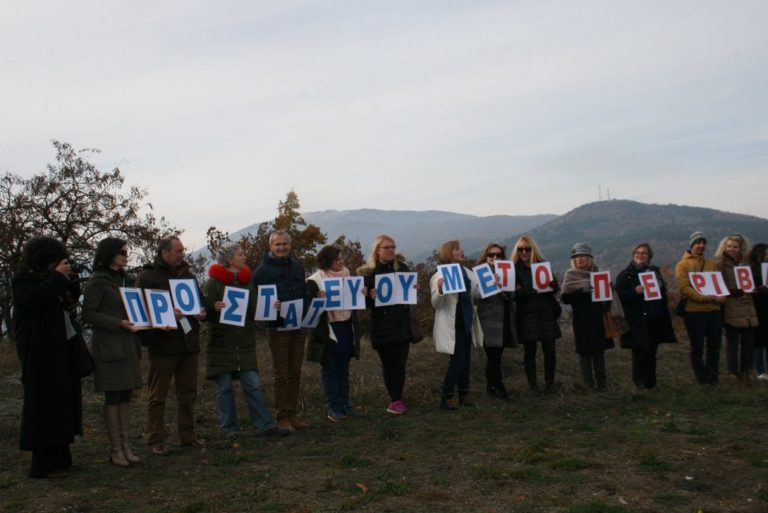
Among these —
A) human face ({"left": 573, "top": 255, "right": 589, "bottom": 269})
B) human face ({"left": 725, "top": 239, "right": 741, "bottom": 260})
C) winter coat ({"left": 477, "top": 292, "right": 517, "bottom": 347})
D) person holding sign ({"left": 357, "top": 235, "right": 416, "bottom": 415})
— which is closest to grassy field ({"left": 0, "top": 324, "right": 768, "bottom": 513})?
person holding sign ({"left": 357, "top": 235, "right": 416, "bottom": 415})

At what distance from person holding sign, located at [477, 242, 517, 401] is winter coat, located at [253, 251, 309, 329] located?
2634mm

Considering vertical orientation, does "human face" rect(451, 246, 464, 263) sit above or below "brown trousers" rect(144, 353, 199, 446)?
above

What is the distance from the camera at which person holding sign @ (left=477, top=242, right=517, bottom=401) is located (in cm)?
1042

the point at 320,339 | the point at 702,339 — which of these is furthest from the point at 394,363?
the point at 702,339

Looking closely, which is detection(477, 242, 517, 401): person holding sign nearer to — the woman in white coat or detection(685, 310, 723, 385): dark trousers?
the woman in white coat

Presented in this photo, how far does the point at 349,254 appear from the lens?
845 inches

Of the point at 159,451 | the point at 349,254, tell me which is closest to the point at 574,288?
the point at 159,451

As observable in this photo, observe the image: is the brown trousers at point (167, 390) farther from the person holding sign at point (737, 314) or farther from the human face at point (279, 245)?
the person holding sign at point (737, 314)

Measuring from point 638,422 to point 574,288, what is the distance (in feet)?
8.56

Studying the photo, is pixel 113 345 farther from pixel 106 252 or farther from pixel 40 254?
pixel 40 254

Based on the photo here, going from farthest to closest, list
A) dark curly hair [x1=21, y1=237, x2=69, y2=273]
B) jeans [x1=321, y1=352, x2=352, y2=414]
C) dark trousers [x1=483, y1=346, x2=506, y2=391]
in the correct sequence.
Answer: dark trousers [x1=483, y1=346, x2=506, y2=391]
jeans [x1=321, y1=352, x2=352, y2=414]
dark curly hair [x1=21, y1=237, x2=69, y2=273]

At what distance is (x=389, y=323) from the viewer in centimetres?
971

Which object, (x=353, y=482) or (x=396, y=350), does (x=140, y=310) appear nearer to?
(x=353, y=482)

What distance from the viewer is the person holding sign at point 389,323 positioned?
9.70 meters
